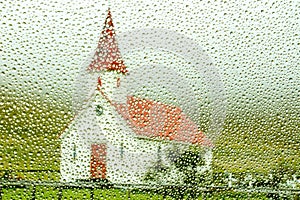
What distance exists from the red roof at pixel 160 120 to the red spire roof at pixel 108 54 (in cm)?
13

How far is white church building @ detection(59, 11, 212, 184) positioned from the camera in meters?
1.41

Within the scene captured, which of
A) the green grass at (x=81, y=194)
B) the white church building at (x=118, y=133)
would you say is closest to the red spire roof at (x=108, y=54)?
the white church building at (x=118, y=133)

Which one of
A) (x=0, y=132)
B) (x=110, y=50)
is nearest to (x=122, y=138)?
(x=110, y=50)

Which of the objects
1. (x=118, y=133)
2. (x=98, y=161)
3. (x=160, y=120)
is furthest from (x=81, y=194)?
(x=160, y=120)

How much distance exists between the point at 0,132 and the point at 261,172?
3.09 feet

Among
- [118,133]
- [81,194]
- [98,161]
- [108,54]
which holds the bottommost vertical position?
[81,194]

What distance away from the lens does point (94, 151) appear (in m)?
1.44

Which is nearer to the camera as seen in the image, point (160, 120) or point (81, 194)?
point (81, 194)

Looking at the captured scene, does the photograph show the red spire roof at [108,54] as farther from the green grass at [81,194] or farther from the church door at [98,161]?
the green grass at [81,194]

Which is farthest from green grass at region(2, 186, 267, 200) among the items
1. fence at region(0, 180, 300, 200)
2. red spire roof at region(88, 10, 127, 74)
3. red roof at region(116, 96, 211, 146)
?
red spire roof at region(88, 10, 127, 74)

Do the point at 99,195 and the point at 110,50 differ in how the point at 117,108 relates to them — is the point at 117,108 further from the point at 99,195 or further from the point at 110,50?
the point at 99,195

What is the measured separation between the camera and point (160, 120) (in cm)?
149

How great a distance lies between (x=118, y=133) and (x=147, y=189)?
23cm

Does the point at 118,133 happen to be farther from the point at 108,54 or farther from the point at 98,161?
the point at 108,54
